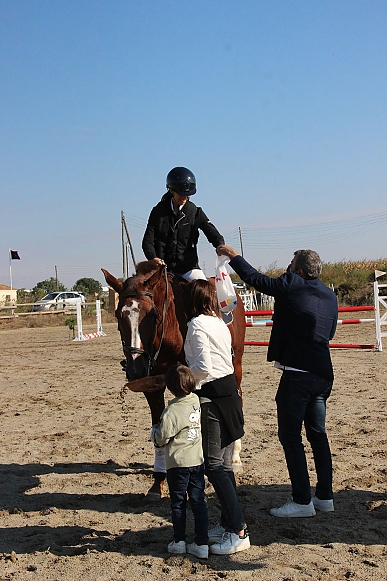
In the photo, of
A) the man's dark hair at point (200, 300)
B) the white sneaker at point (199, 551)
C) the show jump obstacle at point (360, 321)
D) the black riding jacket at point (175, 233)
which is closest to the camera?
the white sneaker at point (199, 551)

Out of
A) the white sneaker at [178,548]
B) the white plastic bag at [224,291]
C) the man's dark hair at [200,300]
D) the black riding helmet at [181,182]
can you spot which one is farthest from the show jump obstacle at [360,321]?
the white sneaker at [178,548]

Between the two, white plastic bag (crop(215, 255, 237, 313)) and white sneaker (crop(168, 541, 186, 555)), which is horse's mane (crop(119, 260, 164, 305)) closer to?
white plastic bag (crop(215, 255, 237, 313))

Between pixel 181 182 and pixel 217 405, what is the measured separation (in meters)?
2.34

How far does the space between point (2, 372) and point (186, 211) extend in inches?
394

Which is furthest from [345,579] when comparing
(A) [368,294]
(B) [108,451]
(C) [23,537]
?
(A) [368,294]

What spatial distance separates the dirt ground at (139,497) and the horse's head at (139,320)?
1061 mm

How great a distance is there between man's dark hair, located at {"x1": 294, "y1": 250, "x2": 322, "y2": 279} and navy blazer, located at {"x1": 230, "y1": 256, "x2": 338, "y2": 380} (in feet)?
0.23

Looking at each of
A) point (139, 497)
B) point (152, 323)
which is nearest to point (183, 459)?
point (152, 323)

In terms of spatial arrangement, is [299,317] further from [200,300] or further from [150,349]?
[150,349]

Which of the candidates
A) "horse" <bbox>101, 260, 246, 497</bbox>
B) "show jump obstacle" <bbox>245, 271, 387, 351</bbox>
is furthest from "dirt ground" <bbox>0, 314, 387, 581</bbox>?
"show jump obstacle" <bbox>245, 271, 387, 351</bbox>

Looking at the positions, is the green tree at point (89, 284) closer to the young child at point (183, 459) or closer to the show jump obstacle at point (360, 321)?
the show jump obstacle at point (360, 321)

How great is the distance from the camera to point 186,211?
5.70 meters

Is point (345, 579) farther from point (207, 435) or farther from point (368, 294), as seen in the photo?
point (368, 294)

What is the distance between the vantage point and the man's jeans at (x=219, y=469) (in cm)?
395
